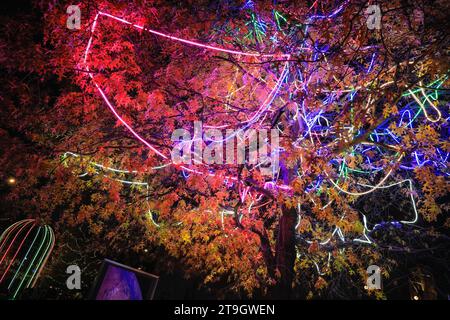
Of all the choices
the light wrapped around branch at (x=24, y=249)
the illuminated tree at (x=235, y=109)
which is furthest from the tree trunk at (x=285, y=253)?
the light wrapped around branch at (x=24, y=249)

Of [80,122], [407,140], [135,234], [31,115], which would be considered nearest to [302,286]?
[135,234]

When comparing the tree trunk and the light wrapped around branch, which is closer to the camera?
the tree trunk

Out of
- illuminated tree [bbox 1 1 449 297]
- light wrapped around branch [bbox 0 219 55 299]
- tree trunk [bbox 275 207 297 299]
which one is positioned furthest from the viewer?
light wrapped around branch [bbox 0 219 55 299]

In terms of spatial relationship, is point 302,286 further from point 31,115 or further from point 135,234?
point 31,115

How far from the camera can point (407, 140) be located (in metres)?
6.99

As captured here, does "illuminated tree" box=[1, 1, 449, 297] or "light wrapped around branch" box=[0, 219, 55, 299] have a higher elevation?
"illuminated tree" box=[1, 1, 449, 297]

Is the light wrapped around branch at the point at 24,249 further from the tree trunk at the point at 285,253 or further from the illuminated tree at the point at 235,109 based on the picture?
the tree trunk at the point at 285,253

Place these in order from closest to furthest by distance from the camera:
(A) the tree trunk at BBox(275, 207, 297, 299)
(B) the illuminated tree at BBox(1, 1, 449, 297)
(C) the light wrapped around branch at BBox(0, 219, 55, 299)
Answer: (A) the tree trunk at BBox(275, 207, 297, 299) → (B) the illuminated tree at BBox(1, 1, 449, 297) → (C) the light wrapped around branch at BBox(0, 219, 55, 299)

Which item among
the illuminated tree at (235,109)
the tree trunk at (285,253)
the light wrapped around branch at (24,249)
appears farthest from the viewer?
the light wrapped around branch at (24,249)

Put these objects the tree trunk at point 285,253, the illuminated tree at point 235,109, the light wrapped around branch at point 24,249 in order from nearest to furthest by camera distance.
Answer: the tree trunk at point 285,253 → the illuminated tree at point 235,109 → the light wrapped around branch at point 24,249

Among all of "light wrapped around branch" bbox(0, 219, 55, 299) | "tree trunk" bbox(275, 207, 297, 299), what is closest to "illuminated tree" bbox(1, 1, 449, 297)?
"tree trunk" bbox(275, 207, 297, 299)

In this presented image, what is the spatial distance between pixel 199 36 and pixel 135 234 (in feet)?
24.5

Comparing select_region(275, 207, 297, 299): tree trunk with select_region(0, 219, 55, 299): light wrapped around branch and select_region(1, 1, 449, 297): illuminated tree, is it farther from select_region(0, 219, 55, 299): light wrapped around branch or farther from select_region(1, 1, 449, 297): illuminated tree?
select_region(0, 219, 55, 299): light wrapped around branch

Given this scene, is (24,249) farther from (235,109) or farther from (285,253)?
(285,253)
